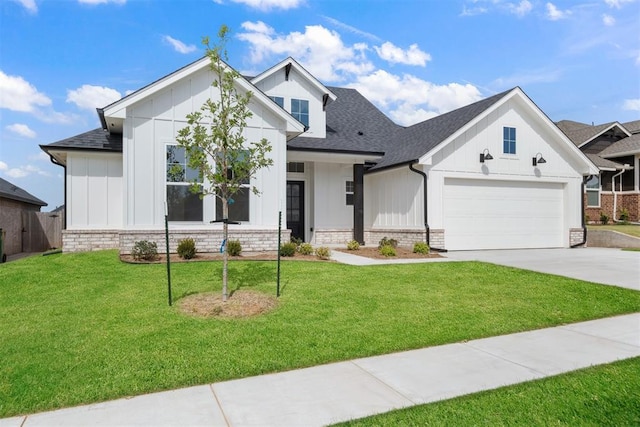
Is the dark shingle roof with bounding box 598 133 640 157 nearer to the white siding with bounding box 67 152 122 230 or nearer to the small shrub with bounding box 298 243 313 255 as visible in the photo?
the small shrub with bounding box 298 243 313 255

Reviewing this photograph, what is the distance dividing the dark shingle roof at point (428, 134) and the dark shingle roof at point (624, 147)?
1461cm

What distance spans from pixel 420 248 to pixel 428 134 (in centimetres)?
499

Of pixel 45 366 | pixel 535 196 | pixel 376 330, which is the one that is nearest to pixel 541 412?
pixel 376 330

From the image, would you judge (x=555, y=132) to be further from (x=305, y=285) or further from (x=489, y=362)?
(x=489, y=362)

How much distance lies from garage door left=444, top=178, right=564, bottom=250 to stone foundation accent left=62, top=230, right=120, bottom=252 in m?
11.1

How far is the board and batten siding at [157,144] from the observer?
10.9 metres

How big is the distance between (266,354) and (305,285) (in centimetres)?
330

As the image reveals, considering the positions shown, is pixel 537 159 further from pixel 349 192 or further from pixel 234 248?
pixel 234 248

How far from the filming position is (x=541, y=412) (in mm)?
3176

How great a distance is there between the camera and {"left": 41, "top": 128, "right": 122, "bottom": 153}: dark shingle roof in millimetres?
11938

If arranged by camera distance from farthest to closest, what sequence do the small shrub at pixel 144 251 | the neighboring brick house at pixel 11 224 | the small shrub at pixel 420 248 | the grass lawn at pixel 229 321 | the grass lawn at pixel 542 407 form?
the neighboring brick house at pixel 11 224
the small shrub at pixel 420 248
the small shrub at pixel 144 251
the grass lawn at pixel 229 321
the grass lawn at pixel 542 407

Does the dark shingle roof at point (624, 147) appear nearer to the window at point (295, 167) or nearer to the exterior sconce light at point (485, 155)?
the exterior sconce light at point (485, 155)

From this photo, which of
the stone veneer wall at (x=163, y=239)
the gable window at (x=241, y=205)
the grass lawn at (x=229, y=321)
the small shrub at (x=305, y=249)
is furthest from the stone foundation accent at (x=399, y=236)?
the gable window at (x=241, y=205)

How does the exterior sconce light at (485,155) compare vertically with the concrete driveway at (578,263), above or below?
above
